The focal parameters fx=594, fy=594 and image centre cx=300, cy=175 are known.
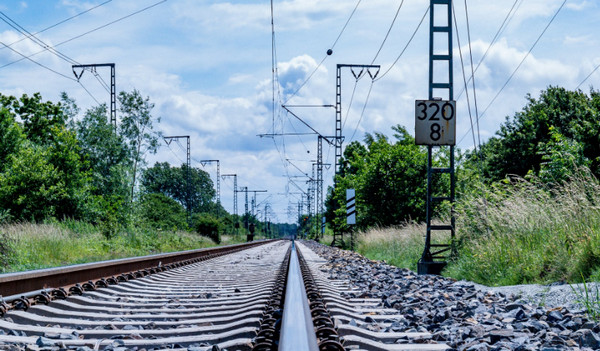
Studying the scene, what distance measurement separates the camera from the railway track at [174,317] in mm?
3746

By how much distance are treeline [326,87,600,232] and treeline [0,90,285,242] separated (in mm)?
11243

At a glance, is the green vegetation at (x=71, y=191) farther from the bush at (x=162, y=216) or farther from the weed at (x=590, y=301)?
the weed at (x=590, y=301)

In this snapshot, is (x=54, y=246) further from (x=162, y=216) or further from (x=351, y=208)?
(x=162, y=216)

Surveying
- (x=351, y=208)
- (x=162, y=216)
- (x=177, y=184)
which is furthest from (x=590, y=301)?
(x=177, y=184)

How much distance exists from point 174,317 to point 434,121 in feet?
25.3

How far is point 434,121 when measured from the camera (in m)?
11.4

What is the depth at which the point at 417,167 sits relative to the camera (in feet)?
82.1

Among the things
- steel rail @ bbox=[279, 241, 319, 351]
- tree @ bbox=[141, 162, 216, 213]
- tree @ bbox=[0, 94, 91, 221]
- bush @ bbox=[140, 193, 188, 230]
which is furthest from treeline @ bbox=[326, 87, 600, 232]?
tree @ bbox=[141, 162, 216, 213]

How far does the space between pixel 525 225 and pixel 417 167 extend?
16.4 m

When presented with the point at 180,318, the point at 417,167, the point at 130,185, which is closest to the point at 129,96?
the point at 130,185

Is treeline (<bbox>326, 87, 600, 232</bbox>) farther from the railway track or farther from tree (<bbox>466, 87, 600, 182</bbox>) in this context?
the railway track

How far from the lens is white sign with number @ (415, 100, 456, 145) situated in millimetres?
11406

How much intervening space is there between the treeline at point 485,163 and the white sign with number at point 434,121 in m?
0.85

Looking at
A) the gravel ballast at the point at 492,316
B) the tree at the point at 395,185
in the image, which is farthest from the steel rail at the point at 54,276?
the tree at the point at 395,185
